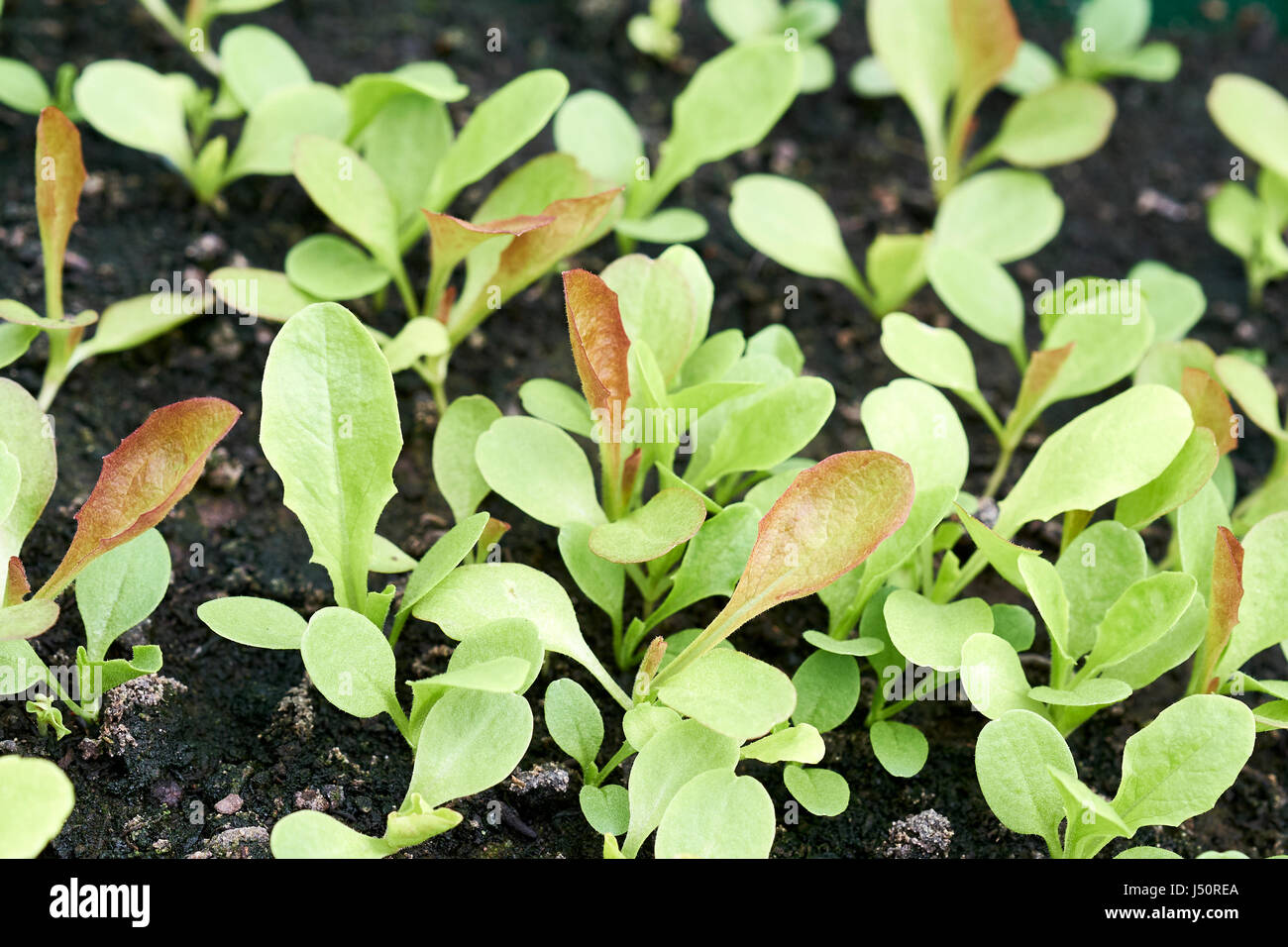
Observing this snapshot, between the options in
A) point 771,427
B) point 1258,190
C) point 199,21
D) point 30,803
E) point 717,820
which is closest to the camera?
point 30,803

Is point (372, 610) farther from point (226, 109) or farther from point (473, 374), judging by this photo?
point (226, 109)

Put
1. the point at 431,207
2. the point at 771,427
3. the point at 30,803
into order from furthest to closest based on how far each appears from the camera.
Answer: the point at 431,207 < the point at 771,427 < the point at 30,803

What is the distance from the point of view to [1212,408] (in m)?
1.14

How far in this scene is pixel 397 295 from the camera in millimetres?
1404

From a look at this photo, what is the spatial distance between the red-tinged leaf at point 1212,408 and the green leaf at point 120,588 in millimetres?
977

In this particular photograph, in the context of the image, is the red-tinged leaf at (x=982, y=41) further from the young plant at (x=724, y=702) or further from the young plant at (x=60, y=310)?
the young plant at (x=60, y=310)

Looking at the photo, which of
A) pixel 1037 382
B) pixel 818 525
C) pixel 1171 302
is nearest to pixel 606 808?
pixel 818 525

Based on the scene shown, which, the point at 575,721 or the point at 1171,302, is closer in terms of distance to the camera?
the point at 575,721

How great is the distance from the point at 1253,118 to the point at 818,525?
109 cm

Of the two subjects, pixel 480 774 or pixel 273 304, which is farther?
pixel 273 304
